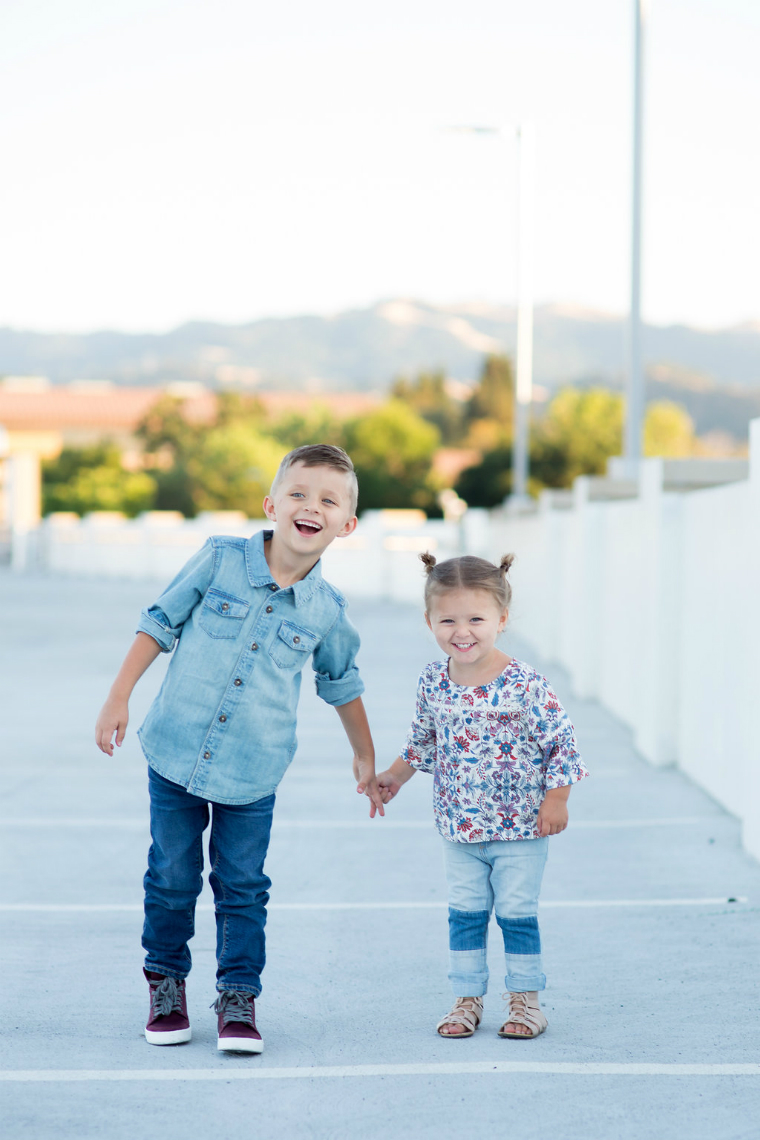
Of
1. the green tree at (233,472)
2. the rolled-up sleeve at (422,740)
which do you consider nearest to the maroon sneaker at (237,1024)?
the rolled-up sleeve at (422,740)

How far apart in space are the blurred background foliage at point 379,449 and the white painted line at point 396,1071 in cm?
5299

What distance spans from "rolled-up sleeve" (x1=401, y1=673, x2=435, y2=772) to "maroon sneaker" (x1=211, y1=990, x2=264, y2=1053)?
0.74 meters

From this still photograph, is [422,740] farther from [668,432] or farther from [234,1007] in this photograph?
[668,432]

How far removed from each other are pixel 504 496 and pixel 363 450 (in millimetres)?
30372

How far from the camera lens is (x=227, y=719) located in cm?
368

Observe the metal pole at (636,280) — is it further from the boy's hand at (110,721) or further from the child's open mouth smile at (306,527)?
the boy's hand at (110,721)

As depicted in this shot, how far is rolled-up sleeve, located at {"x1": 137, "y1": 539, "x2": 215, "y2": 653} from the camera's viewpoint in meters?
3.74

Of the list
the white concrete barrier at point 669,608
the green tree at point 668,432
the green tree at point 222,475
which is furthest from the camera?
the green tree at point 668,432

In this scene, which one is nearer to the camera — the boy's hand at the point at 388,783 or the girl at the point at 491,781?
the girl at the point at 491,781

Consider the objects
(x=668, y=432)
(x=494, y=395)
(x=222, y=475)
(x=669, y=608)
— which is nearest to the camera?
(x=669, y=608)

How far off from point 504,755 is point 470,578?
460 mm

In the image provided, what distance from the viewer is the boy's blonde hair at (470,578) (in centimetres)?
373

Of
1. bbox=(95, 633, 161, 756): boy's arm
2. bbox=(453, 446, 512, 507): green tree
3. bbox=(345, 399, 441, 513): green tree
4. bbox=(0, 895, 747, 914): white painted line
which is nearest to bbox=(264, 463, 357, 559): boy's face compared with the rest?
bbox=(95, 633, 161, 756): boy's arm

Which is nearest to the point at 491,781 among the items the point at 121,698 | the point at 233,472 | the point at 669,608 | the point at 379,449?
the point at 121,698
